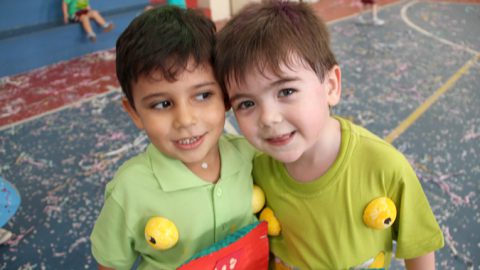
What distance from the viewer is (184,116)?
2.51 ft

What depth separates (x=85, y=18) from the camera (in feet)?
12.9

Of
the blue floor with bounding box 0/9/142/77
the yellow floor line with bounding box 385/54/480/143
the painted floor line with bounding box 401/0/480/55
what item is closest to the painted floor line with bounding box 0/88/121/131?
the blue floor with bounding box 0/9/142/77

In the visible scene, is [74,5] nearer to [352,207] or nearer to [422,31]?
[422,31]

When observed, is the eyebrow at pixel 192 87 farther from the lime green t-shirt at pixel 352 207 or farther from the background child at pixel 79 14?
the background child at pixel 79 14

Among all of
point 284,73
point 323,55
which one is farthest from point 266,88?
point 323,55

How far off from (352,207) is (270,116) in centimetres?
27

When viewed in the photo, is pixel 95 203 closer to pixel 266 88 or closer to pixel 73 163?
pixel 73 163

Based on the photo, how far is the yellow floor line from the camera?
2197 millimetres

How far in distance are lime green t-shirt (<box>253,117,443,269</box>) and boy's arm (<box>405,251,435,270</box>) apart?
41mm

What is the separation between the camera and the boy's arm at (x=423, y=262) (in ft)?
2.88

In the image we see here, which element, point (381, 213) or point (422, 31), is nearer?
point (381, 213)

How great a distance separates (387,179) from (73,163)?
1802 millimetres

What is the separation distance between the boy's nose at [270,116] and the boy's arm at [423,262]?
1.51ft

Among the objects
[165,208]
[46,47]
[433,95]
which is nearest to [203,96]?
[165,208]
